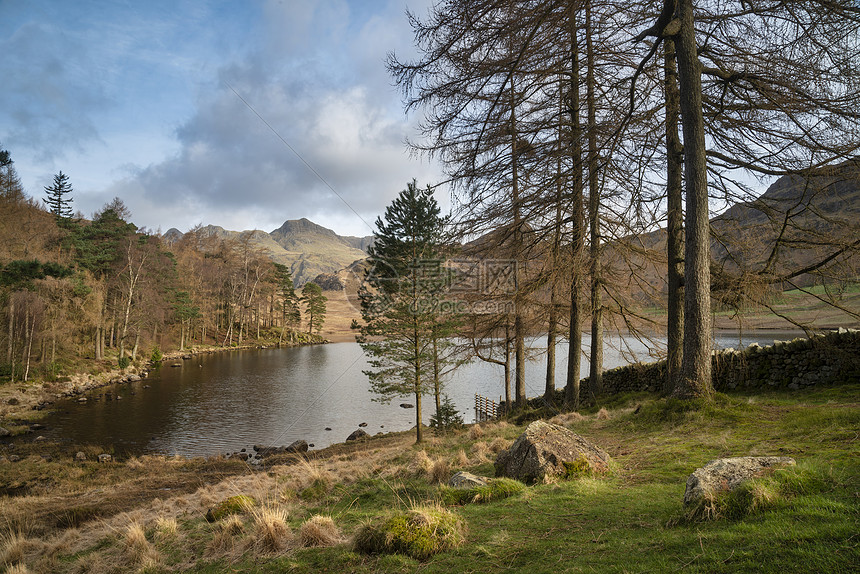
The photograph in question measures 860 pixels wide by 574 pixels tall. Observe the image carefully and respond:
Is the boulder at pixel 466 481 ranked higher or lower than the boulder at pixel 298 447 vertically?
higher

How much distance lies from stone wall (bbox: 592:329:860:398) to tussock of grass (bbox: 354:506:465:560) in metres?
8.28

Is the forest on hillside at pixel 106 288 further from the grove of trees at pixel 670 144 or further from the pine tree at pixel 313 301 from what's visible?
the grove of trees at pixel 670 144

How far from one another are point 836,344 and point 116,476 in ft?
67.8

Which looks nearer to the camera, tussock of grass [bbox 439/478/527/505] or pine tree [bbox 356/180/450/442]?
tussock of grass [bbox 439/478/527/505]

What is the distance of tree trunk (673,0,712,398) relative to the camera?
6.95 m

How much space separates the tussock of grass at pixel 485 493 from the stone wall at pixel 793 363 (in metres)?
7.07

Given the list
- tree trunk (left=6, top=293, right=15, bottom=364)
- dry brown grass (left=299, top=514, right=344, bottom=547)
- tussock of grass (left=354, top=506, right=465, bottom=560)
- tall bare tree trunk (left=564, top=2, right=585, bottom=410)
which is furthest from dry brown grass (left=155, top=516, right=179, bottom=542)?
tree trunk (left=6, top=293, right=15, bottom=364)

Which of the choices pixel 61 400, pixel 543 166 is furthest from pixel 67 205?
pixel 543 166

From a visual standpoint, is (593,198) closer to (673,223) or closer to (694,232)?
(673,223)

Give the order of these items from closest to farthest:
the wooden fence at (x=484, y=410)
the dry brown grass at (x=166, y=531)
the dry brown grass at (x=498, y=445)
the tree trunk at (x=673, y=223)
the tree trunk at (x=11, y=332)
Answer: the dry brown grass at (x=166, y=531)
the dry brown grass at (x=498, y=445)
the tree trunk at (x=673, y=223)
the wooden fence at (x=484, y=410)
the tree trunk at (x=11, y=332)

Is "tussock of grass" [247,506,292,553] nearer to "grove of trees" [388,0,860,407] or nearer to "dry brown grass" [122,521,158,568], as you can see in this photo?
"dry brown grass" [122,521,158,568]

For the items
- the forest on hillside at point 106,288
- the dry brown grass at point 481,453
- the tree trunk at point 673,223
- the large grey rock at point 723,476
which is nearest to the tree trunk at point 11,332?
the forest on hillside at point 106,288

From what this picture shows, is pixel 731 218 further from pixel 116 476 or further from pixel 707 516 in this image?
pixel 116 476

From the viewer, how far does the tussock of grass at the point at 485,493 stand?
183 inches
